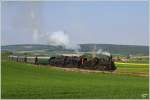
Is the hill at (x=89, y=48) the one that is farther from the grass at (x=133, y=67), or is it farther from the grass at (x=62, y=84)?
the grass at (x=62, y=84)

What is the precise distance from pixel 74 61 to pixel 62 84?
23.3 inches

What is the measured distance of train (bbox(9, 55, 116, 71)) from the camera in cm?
744

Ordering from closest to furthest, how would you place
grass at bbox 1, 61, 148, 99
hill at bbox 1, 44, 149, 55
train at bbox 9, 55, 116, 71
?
grass at bbox 1, 61, 148, 99 < hill at bbox 1, 44, 149, 55 < train at bbox 9, 55, 116, 71

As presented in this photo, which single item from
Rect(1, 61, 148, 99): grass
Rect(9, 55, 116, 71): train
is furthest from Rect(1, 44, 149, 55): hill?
Rect(1, 61, 148, 99): grass

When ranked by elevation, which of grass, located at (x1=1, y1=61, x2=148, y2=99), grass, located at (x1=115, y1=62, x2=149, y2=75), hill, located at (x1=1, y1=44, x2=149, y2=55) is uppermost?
hill, located at (x1=1, y1=44, x2=149, y2=55)

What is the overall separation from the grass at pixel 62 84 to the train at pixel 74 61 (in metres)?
0.14

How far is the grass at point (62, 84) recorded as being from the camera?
6.91m

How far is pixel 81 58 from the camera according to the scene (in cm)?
744

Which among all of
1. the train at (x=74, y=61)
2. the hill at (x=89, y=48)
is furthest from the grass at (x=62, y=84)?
the hill at (x=89, y=48)

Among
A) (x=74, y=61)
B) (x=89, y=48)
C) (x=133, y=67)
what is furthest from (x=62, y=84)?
(x=133, y=67)

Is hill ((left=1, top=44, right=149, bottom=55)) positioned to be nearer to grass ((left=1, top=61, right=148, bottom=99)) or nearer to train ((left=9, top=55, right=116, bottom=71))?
train ((left=9, top=55, right=116, bottom=71))

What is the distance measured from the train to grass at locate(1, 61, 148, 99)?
142mm

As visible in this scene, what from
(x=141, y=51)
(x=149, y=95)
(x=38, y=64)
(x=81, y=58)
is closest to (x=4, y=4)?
(x=38, y=64)

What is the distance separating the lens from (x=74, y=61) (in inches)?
295
